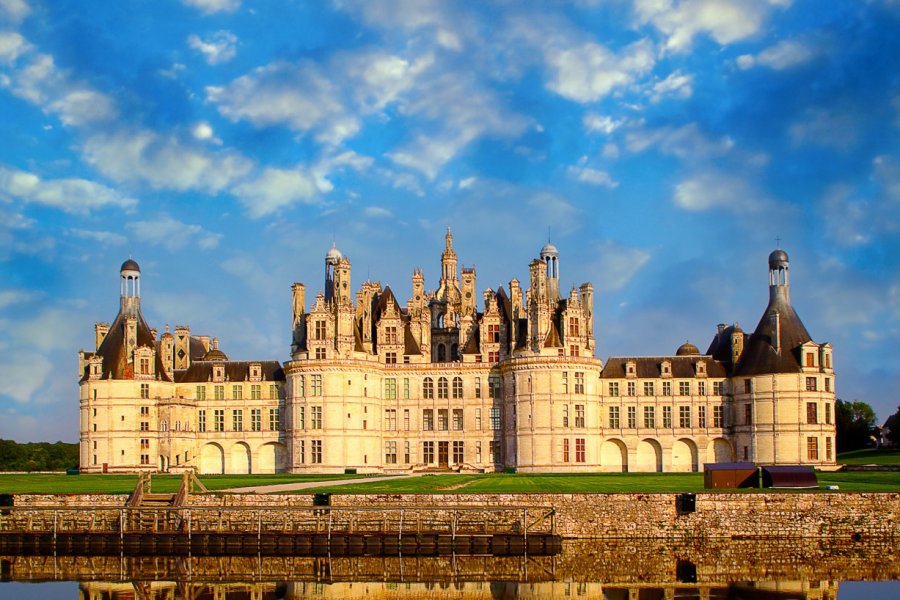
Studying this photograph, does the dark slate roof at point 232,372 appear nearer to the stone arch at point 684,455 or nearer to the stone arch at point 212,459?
the stone arch at point 212,459

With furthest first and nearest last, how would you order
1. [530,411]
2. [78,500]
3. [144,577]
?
1. [530,411]
2. [78,500]
3. [144,577]

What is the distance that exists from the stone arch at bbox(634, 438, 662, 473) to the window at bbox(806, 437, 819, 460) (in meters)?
11.0

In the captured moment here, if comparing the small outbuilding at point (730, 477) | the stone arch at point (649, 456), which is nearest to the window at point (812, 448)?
the stone arch at point (649, 456)

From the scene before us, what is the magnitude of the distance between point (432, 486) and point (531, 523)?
986 centimetres

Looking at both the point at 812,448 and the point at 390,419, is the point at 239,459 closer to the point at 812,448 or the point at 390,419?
the point at 390,419

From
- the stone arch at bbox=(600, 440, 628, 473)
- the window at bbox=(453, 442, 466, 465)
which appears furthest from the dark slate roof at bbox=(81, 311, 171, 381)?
the stone arch at bbox=(600, 440, 628, 473)

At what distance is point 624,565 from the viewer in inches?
1725

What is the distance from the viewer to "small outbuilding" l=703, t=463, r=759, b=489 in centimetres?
5434

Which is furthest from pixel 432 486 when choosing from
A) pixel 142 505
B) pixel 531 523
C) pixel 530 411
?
pixel 530 411

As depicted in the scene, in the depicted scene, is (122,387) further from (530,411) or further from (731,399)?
(731,399)

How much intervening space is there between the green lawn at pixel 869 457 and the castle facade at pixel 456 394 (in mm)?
7750

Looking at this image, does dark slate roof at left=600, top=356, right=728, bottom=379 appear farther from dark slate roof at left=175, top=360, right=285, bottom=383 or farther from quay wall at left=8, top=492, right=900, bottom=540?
quay wall at left=8, top=492, right=900, bottom=540

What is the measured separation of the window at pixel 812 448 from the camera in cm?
8638

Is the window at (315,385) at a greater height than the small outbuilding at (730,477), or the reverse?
the window at (315,385)
